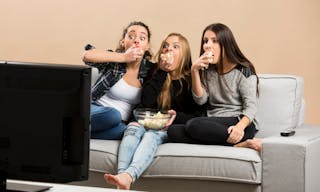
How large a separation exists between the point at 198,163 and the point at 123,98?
729mm

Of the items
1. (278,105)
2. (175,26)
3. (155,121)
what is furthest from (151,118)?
(175,26)

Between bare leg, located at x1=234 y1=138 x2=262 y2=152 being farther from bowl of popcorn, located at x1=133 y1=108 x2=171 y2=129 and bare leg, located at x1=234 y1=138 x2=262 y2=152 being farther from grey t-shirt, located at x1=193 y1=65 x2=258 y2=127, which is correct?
bowl of popcorn, located at x1=133 y1=108 x2=171 y2=129

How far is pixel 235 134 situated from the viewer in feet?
10.6

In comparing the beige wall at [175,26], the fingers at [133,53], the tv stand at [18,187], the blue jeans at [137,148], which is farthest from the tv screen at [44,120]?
the beige wall at [175,26]

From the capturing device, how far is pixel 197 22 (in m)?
4.36

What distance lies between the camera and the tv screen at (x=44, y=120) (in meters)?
1.50

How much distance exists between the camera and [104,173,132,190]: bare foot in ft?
9.24

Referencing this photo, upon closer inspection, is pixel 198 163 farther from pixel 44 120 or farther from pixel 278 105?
pixel 44 120

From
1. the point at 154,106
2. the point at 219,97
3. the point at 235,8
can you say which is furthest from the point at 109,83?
the point at 235,8

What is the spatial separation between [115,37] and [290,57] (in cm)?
124

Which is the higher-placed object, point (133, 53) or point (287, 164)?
point (133, 53)

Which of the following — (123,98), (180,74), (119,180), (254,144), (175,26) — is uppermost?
(175,26)

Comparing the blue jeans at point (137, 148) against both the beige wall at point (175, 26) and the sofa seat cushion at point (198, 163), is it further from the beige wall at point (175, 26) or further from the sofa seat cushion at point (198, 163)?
the beige wall at point (175, 26)

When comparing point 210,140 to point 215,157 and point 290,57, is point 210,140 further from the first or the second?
point 290,57
